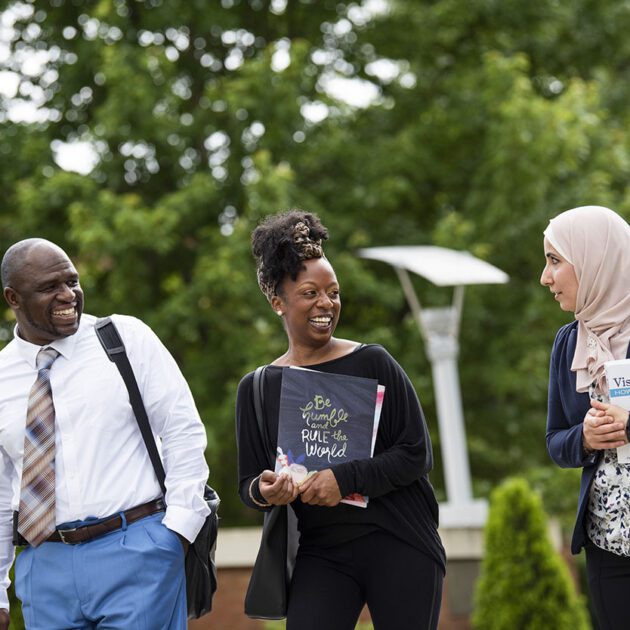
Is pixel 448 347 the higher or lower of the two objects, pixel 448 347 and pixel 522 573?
the higher

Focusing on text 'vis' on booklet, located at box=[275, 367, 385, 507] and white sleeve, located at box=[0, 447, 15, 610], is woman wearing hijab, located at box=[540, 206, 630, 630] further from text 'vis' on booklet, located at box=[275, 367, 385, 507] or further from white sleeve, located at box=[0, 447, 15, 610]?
white sleeve, located at box=[0, 447, 15, 610]

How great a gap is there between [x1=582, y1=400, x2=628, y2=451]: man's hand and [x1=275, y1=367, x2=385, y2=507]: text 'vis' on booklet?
0.73m

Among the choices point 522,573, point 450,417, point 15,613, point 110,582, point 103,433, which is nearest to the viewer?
point 110,582

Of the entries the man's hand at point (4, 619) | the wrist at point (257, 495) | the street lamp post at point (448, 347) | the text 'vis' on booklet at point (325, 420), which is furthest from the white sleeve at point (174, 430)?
the street lamp post at point (448, 347)

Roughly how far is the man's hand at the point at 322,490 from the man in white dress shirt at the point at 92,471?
36cm

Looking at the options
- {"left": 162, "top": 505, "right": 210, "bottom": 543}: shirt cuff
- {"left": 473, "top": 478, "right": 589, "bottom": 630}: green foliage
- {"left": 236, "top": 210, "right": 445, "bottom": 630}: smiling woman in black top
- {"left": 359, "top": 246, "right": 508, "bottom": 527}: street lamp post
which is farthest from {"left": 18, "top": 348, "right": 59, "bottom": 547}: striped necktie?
{"left": 359, "top": 246, "right": 508, "bottom": 527}: street lamp post

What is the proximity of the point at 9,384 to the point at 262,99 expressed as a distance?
9.75 meters

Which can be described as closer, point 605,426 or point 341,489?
point 605,426

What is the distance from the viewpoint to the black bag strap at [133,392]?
4254 mm

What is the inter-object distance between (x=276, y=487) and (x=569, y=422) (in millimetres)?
996

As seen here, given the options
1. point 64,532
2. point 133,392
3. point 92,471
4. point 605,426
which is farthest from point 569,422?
point 64,532

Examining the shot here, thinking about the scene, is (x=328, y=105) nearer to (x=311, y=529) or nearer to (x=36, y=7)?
(x=36, y=7)

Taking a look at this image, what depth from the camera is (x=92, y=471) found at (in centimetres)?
416

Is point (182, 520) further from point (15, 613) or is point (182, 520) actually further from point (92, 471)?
point (15, 613)
